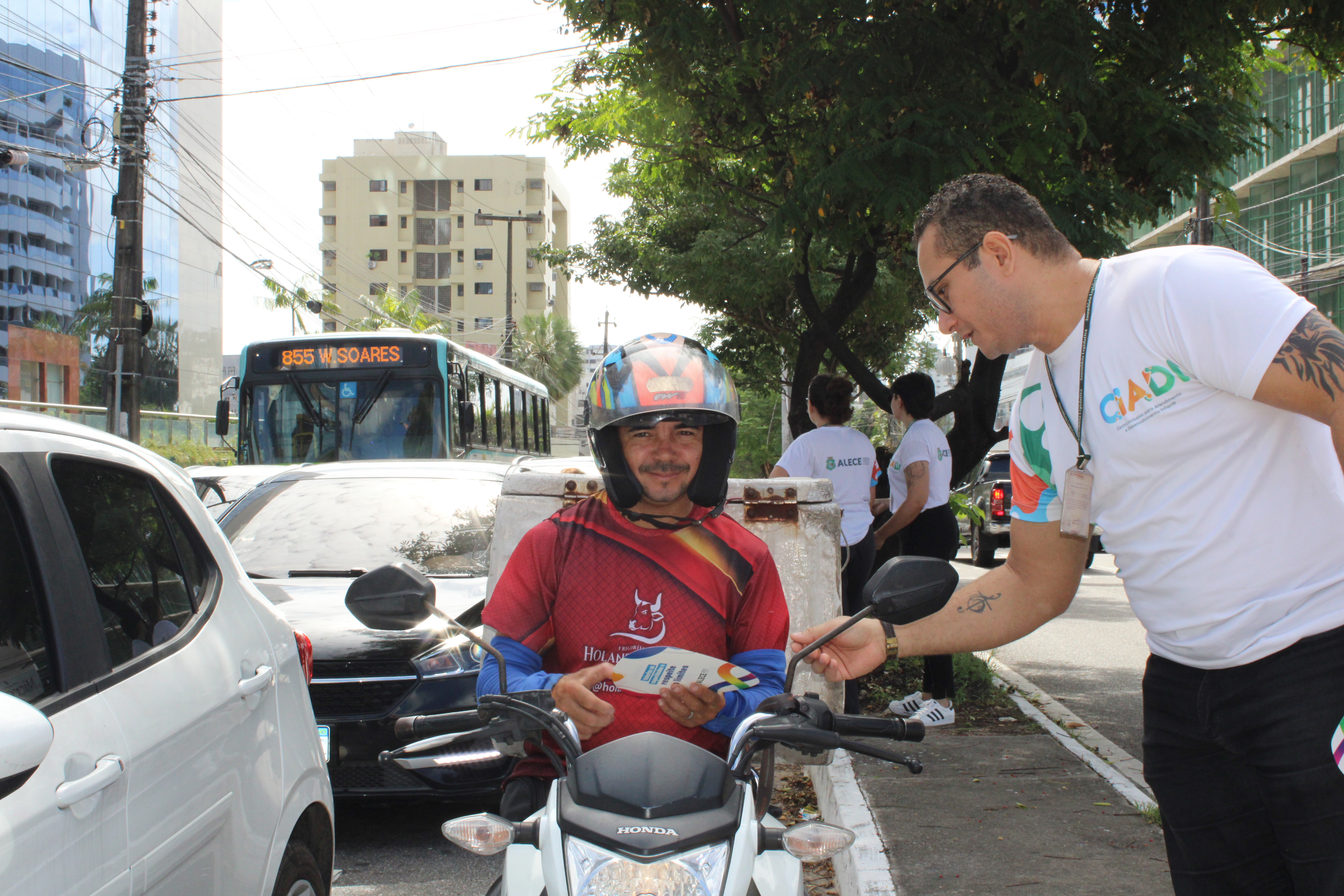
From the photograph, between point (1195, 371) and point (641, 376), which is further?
point (641, 376)

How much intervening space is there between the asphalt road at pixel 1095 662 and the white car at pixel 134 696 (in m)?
3.99

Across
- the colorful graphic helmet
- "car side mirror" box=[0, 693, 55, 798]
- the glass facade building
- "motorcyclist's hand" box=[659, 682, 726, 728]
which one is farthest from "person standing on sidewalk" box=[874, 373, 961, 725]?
the glass facade building

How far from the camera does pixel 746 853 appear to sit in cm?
178

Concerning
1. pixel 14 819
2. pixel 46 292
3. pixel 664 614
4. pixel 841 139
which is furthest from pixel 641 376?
pixel 46 292

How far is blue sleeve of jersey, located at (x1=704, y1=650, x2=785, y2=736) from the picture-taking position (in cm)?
247

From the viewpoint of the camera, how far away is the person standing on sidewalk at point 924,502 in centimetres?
651

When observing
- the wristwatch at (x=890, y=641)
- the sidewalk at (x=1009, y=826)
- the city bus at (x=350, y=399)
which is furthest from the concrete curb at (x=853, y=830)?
the city bus at (x=350, y=399)

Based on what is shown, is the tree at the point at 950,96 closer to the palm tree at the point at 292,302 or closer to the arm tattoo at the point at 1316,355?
the arm tattoo at the point at 1316,355

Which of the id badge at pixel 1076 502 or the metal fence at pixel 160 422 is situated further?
the metal fence at pixel 160 422

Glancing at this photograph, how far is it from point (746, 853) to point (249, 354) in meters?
13.8

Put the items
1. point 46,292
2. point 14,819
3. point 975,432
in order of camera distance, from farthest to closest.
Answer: point 46,292
point 975,432
point 14,819

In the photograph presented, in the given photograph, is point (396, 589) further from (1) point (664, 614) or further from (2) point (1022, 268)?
(2) point (1022, 268)

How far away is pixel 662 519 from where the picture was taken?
264cm

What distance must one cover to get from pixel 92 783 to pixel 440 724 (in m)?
0.59
